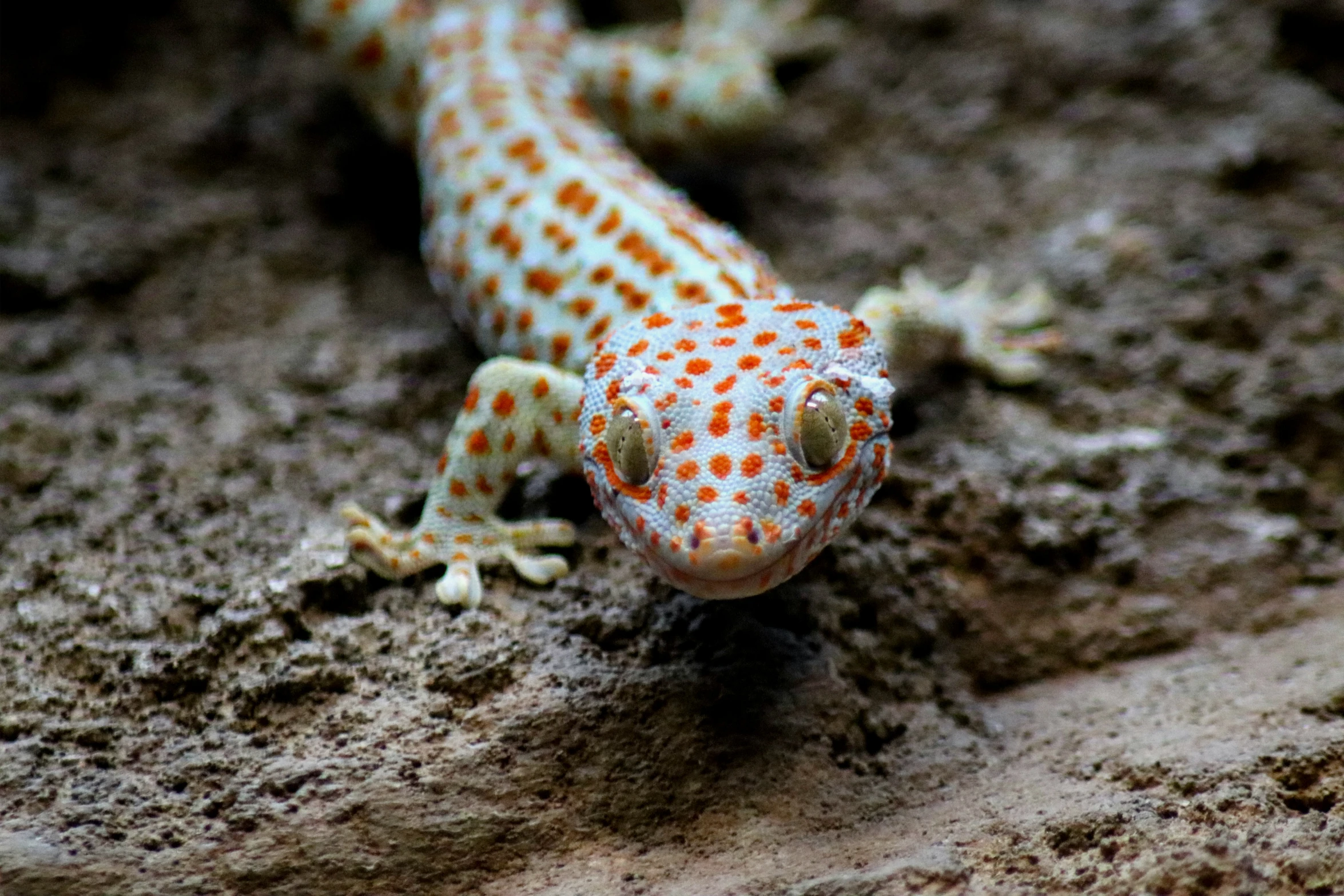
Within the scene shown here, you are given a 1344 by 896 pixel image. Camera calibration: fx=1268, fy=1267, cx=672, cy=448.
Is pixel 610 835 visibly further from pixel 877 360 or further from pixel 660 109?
pixel 660 109

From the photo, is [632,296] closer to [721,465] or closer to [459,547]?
[459,547]

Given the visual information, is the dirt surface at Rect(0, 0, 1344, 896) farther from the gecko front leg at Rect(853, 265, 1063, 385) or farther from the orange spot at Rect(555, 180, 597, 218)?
the orange spot at Rect(555, 180, 597, 218)

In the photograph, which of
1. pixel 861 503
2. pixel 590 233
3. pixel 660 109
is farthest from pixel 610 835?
pixel 660 109

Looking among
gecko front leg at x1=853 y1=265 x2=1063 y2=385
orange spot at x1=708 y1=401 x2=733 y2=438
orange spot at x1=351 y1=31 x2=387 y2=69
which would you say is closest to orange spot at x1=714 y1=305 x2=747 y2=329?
orange spot at x1=708 y1=401 x2=733 y2=438

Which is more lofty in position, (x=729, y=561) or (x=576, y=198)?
(x=576, y=198)

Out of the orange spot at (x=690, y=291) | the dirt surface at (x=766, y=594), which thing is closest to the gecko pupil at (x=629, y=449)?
the dirt surface at (x=766, y=594)

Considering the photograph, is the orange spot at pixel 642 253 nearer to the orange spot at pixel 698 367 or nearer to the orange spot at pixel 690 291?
the orange spot at pixel 690 291

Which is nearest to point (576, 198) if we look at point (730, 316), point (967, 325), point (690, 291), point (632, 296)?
point (632, 296)
